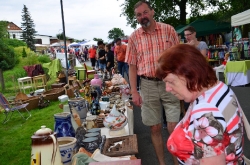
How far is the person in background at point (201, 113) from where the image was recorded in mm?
1060

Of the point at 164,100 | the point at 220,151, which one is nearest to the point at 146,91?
the point at 164,100

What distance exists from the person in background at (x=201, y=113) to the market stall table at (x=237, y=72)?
7316 millimetres

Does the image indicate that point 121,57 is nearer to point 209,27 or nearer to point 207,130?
point 209,27

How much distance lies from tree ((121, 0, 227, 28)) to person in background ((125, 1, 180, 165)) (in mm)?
18466

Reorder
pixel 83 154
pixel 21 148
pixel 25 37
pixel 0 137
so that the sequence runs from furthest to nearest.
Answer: pixel 25 37, pixel 0 137, pixel 21 148, pixel 83 154

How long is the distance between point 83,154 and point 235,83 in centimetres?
741

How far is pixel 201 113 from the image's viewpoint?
109 cm

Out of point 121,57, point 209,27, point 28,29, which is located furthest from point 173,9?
point 28,29

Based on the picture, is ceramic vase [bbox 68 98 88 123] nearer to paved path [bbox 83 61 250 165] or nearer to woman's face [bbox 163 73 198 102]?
paved path [bbox 83 61 250 165]

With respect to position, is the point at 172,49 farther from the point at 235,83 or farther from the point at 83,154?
the point at 235,83

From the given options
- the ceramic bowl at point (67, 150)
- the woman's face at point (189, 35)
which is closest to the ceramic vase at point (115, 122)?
the ceramic bowl at point (67, 150)

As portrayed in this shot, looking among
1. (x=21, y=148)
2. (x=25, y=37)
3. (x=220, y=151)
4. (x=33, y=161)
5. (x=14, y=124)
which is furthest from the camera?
(x=25, y=37)

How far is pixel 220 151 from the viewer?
1.06 meters

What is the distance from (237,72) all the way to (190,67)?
7628 millimetres
